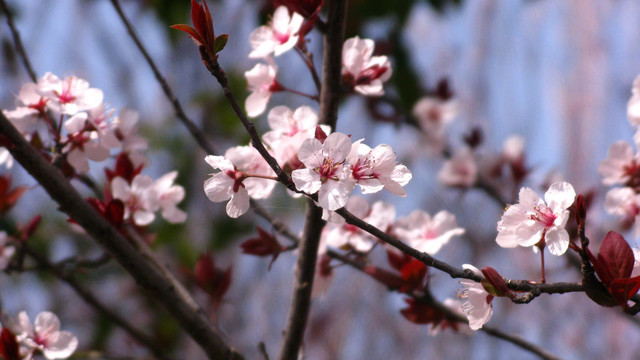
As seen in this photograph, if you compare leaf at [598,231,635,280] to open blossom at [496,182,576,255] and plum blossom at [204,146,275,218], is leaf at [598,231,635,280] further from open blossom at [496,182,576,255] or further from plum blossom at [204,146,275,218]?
plum blossom at [204,146,275,218]

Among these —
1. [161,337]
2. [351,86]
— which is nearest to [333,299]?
[161,337]

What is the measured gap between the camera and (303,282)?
92 cm

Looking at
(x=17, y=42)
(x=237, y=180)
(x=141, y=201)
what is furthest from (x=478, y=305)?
(x=17, y=42)

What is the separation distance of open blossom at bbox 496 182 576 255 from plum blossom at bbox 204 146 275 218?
327 mm

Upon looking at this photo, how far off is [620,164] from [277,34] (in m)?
0.67

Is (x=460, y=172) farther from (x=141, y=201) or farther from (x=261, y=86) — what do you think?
(x=141, y=201)

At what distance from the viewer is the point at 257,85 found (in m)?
0.99

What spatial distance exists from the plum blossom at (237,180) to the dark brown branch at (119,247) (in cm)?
22

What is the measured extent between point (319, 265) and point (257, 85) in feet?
1.21

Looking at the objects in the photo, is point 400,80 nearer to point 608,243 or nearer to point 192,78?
point 608,243

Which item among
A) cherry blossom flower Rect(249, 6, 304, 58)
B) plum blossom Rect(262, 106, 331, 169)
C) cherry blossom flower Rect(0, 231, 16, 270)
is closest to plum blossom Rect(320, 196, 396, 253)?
plum blossom Rect(262, 106, 331, 169)

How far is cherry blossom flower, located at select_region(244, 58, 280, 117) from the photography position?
0.98 metres

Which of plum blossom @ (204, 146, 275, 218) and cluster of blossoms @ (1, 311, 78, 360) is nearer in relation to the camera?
plum blossom @ (204, 146, 275, 218)

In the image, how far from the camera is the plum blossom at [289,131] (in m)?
0.78
